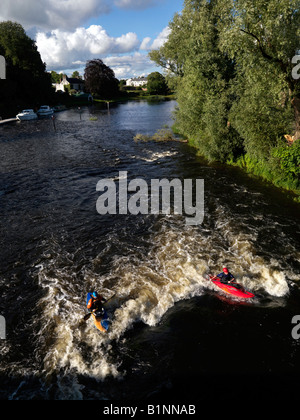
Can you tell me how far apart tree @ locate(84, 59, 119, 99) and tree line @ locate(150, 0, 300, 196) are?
92.2 metres

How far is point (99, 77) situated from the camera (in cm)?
11588

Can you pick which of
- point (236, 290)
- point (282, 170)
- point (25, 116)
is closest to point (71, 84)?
point (25, 116)

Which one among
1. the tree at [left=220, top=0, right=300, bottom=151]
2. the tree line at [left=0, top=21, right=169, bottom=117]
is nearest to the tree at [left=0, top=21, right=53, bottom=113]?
the tree line at [left=0, top=21, right=169, bottom=117]

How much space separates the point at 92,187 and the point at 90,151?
14.1 meters

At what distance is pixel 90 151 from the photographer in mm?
37250

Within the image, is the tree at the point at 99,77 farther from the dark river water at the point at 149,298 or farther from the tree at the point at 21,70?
the dark river water at the point at 149,298

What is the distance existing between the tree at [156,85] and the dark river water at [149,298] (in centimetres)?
14749

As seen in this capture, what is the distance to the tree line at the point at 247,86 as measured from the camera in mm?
16859

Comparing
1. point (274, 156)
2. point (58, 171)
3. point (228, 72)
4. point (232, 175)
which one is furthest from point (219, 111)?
point (58, 171)

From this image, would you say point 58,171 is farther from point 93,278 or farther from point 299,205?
point 299,205

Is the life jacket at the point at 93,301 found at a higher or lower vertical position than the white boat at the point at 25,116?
lower

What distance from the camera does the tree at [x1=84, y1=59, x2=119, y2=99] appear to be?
11544 centimetres

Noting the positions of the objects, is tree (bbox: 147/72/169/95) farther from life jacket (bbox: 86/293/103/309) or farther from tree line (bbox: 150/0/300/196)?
life jacket (bbox: 86/293/103/309)

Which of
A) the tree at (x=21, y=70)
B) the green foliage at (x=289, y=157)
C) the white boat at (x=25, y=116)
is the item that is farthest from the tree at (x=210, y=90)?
the tree at (x=21, y=70)
